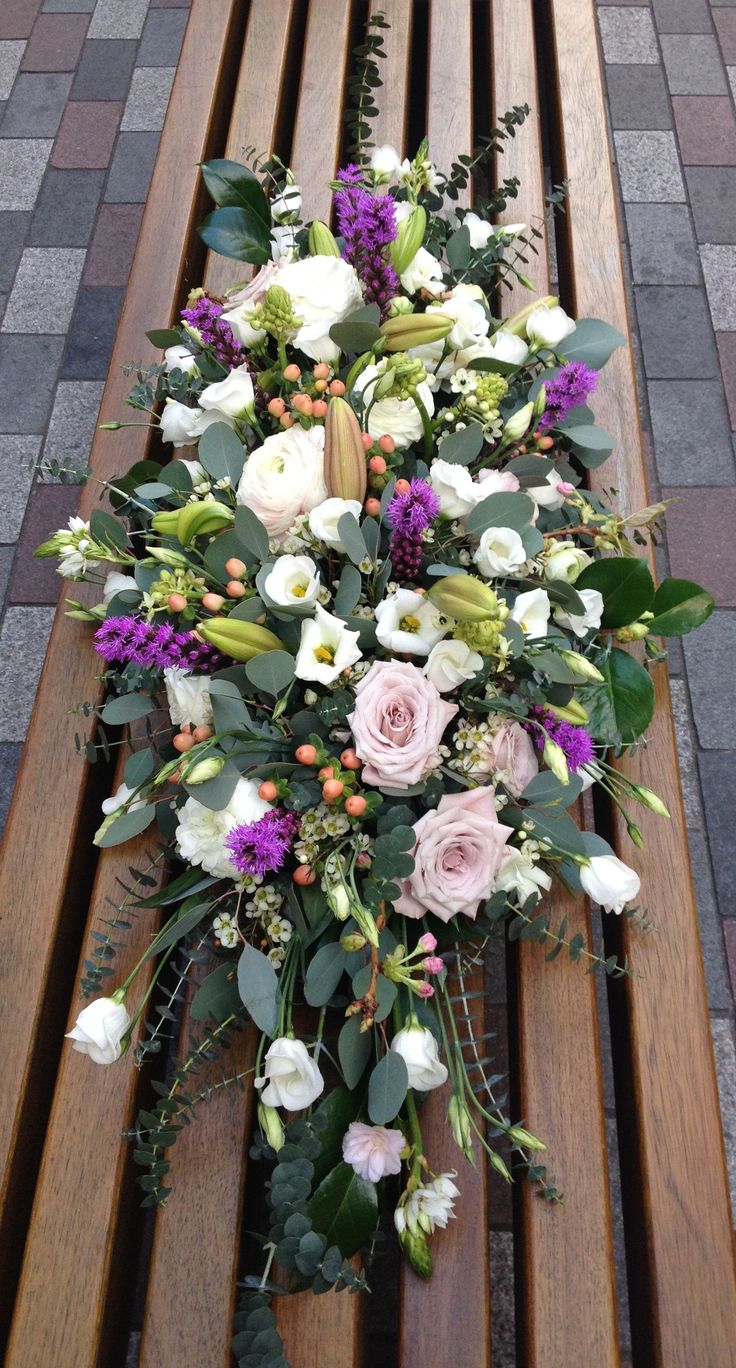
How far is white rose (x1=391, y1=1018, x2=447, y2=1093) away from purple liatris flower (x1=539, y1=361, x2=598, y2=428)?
0.84 m

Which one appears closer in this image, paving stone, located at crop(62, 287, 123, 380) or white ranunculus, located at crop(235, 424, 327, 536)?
white ranunculus, located at crop(235, 424, 327, 536)

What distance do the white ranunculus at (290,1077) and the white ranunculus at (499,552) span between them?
0.54 metres

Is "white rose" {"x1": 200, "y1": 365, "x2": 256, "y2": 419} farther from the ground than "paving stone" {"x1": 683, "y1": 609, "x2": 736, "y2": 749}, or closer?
closer

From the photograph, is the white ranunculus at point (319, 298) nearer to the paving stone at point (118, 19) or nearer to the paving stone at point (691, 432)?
the paving stone at point (691, 432)

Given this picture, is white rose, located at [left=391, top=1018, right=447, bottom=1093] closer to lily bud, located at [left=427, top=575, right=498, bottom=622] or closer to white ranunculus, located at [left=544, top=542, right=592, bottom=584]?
lily bud, located at [left=427, top=575, right=498, bottom=622]

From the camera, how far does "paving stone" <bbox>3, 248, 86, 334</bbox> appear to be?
262 centimetres

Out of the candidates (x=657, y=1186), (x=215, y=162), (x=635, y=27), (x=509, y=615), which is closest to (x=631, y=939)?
(x=657, y=1186)

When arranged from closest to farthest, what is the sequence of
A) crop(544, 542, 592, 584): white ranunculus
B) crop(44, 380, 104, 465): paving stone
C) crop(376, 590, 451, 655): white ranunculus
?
crop(376, 590, 451, 655): white ranunculus
crop(544, 542, 592, 584): white ranunculus
crop(44, 380, 104, 465): paving stone

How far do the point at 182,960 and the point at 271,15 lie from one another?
1917 millimetres

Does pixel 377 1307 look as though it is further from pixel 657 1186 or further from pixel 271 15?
pixel 271 15

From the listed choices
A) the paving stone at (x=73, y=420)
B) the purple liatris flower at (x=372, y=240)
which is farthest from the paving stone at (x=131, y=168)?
the purple liatris flower at (x=372, y=240)

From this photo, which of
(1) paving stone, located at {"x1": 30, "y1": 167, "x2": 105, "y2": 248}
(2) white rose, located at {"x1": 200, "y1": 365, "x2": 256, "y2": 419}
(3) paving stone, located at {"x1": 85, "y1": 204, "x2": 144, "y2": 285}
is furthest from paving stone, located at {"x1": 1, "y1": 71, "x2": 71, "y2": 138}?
(2) white rose, located at {"x1": 200, "y1": 365, "x2": 256, "y2": 419}

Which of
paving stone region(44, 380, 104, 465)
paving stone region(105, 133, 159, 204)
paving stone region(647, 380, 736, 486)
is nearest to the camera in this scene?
paving stone region(647, 380, 736, 486)

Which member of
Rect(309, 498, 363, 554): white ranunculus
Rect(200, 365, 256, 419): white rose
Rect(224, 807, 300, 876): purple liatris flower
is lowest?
Rect(224, 807, 300, 876): purple liatris flower
